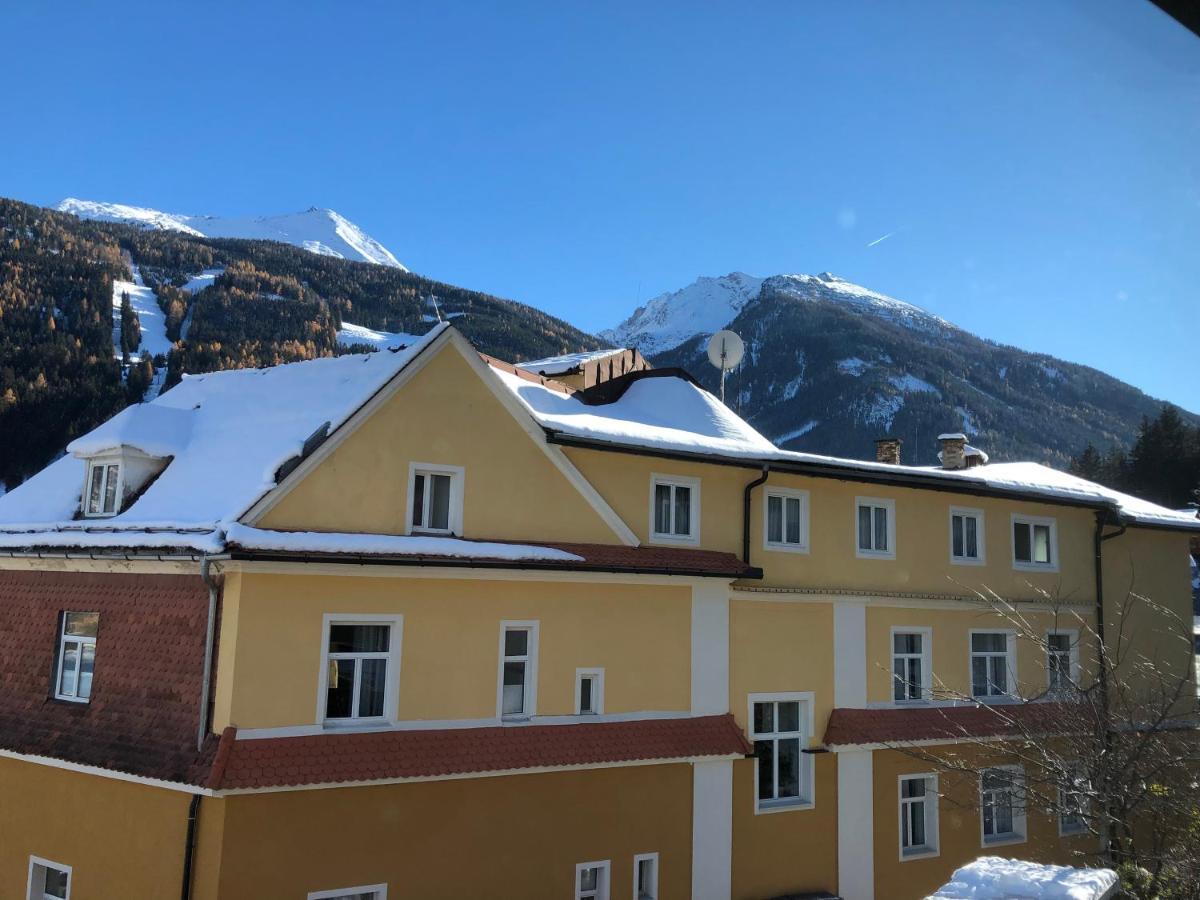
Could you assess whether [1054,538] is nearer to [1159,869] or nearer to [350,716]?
[1159,869]

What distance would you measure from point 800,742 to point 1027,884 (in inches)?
487

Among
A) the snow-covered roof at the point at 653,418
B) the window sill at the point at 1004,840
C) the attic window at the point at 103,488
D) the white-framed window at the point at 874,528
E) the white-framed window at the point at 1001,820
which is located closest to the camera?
the attic window at the point at 103,488

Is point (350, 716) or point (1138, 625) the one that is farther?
point (1138, 625)

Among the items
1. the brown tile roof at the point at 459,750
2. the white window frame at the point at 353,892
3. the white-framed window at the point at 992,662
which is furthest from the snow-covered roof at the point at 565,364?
the white window frame at the point at 353,892

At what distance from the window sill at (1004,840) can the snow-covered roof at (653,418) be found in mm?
10473

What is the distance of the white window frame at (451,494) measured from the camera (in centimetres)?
1450

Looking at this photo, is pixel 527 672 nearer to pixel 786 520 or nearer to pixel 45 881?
pixel 786 520

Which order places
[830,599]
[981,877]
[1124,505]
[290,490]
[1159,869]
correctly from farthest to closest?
[1124,505]
[830,599]
[290,490]
[1159,869]
[981,877]

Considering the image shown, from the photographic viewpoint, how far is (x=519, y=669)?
15.2m

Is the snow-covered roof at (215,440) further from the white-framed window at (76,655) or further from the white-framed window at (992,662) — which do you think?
the white-framed window at (992,662)

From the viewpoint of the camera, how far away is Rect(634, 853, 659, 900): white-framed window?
15742 mm

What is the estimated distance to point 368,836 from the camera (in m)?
13.1

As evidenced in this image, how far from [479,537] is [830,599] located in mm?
8348

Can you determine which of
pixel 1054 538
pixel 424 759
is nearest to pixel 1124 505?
pixel 1054 538
